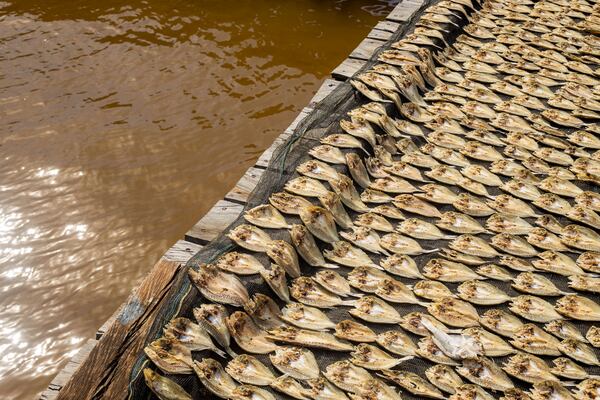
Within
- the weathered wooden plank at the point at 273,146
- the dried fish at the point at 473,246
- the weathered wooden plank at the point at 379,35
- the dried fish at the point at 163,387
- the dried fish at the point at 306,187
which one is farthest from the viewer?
the weathered wooden plank at the point at 379,35

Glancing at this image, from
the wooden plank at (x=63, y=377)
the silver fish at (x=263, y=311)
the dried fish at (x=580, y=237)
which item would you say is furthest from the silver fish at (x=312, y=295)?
the dried fish at (x=580, y=237)

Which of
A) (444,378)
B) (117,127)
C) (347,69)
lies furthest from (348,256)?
(117,127)

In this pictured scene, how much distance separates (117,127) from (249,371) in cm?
424

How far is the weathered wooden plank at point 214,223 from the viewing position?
2.89 meters

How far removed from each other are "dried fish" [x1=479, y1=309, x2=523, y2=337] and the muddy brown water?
2.89 metres

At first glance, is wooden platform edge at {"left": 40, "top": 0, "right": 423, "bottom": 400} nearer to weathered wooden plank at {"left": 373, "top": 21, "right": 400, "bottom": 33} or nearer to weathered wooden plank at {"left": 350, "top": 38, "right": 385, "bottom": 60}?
weathered wooden plank at {"left": 350, "top": 38, "right": 385, "bottom": 60}

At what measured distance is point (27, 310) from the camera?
434 centimetres

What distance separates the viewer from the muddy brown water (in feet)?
14.7

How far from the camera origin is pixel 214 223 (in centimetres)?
297

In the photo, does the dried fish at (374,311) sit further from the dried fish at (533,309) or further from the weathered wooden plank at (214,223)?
the weathered wooden plank at (214,223)

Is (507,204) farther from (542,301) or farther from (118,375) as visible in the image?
(118,375)

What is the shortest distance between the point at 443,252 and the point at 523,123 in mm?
1406

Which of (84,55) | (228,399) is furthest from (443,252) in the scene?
(84,55)

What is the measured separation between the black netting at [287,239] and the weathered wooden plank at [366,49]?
708 mm
